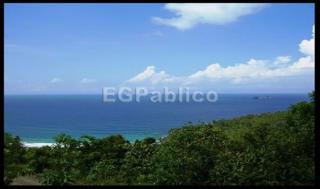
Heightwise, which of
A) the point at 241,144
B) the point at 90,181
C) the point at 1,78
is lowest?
the point at 90,181

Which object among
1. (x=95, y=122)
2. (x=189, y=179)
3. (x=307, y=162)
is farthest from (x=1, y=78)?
(x=95, y=122)

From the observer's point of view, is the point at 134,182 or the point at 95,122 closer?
the point at 134,182

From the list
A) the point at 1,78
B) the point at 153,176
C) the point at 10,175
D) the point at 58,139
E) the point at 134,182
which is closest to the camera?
the point at 1,78

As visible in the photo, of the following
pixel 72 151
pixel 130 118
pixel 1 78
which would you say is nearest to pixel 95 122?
pixel 130 118

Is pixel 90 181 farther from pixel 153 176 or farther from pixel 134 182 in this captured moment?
pixel 153 176

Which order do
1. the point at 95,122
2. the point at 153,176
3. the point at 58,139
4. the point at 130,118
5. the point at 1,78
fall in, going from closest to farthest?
the point at 1,78, the point at 153,176, the point at 58,139, the point at 130,118, the point at 95,122
